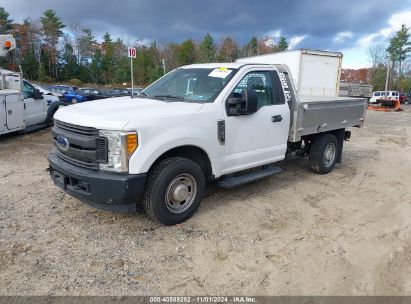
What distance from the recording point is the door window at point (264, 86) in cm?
493

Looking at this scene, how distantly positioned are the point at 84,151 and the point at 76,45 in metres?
76.8

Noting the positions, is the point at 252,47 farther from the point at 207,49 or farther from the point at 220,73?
the point at 220,73

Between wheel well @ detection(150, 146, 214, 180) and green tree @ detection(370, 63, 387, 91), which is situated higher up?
green tree @ detection(370, 63, 387, 91)

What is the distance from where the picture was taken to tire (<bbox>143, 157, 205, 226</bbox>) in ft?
12.8

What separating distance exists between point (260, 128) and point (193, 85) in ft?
3.75

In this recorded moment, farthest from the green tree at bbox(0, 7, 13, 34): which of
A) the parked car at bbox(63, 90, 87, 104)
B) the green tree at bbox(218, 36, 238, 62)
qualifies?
the parked car at bbox(63, 90, 87, 104)

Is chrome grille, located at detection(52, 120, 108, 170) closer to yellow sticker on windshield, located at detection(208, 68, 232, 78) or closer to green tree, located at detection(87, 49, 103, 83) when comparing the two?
yellow sticker on windshield, located at detection(208, 68, 232, 78)

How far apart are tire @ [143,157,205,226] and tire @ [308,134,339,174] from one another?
299 centimetres

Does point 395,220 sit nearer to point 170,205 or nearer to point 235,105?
point 235,105

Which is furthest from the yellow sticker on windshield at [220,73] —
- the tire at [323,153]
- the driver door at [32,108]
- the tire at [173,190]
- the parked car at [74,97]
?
the parked car at [74,97]

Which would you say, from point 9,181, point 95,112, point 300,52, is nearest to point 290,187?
point 95,112

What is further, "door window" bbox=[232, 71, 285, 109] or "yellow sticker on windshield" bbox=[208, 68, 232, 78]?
"door window" bbox=[232, 71, 285, 109]

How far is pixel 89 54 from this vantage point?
72875 mm

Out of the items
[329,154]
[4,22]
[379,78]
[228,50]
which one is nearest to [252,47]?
[228,50]
